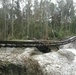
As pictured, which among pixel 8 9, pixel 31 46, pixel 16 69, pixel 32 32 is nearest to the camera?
pixel 16 69

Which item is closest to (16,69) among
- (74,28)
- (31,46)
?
(31,46)

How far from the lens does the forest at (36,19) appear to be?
2694cm

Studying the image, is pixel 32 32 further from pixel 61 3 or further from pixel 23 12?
pixel 61 3

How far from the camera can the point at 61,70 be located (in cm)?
791

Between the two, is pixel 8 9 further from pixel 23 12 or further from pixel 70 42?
pixel 70 42

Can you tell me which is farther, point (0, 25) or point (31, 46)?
point (0, 25)

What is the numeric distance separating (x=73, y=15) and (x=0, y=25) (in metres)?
21.5

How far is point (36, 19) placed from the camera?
31.4 m

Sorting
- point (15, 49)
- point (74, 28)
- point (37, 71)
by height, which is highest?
point (37, 71)

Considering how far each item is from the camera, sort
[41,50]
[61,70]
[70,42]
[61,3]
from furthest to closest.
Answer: [61,3] < [70,42] < [41,50] < [61,70]

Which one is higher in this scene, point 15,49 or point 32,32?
point 15,49

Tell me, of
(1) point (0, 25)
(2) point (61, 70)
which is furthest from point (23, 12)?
(2) point (61, 70)

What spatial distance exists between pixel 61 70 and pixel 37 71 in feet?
6.02

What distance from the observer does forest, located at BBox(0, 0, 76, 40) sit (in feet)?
88.4
